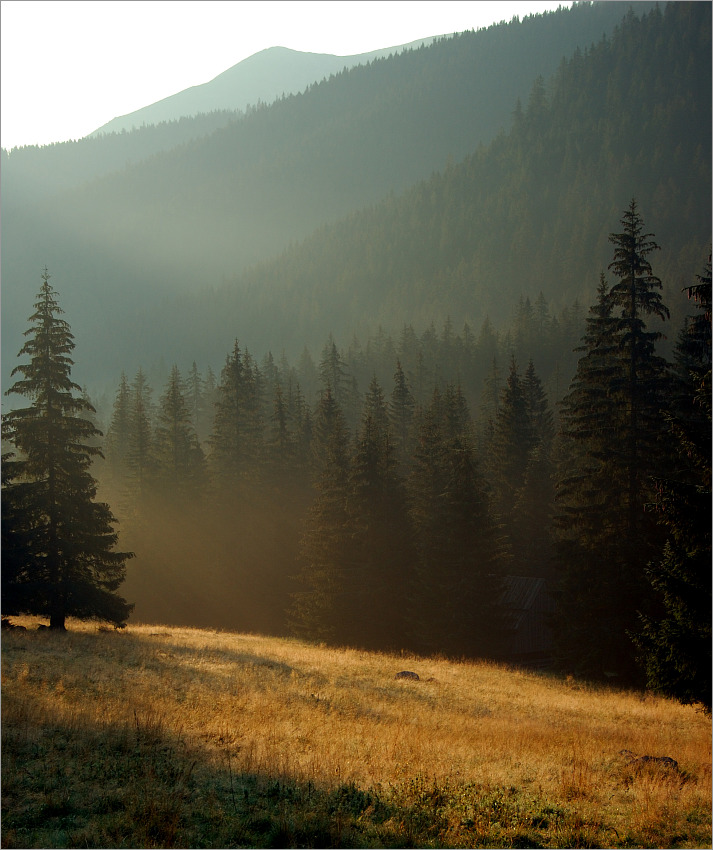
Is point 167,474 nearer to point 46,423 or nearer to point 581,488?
point 46,423

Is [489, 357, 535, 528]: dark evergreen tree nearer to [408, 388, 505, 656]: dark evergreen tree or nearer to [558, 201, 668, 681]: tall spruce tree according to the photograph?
[408, 388, 505, 656]: dark evergreen tree

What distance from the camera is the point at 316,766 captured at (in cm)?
1073

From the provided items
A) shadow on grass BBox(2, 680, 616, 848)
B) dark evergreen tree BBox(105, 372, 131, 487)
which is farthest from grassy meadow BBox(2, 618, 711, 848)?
dark evergreen tree BBox(105, 372, 131, 487)

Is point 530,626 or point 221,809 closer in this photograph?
point 221,809

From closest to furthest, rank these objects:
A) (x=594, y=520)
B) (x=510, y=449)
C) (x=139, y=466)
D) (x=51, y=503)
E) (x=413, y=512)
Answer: (x=51, y=503) → (x=594, y=520) → (x=413, y=512) → (x=510, y=449) → (x=139, y=466)

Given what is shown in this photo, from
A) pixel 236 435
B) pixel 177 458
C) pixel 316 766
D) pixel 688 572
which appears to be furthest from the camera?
pixel 177 458

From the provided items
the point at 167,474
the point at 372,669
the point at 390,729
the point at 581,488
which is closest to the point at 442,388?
the point at 167,474

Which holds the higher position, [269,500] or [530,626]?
[269,500]

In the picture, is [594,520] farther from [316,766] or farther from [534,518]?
[534,518]

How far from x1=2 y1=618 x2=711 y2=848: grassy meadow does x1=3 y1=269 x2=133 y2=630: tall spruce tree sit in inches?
262

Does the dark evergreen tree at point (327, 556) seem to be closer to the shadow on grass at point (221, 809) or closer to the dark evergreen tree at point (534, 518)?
the dark evergreen tree at point (534, 518)

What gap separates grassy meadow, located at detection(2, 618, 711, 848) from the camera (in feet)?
28.2

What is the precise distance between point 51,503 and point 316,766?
20.0m

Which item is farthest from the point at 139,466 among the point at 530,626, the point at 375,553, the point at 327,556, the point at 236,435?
the point at 530,626
